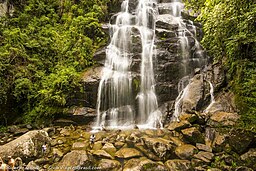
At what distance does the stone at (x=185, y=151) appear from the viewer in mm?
7129

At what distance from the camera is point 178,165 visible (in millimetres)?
6605

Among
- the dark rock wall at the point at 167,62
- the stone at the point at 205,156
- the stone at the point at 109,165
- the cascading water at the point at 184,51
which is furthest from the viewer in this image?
the dark rock wall at the point at 167,62

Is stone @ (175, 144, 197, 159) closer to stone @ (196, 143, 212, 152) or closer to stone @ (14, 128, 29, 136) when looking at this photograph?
stone @ (196, 143, 212, 152)

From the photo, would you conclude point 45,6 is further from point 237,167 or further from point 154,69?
point 237,167

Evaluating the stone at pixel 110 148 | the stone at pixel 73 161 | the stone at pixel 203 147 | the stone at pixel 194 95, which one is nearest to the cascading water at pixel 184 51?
the stone at pixel 194 95

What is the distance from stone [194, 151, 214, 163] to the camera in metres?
6.83

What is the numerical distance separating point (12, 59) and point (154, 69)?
8.31m

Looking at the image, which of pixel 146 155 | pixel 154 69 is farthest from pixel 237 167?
pixel 154 69

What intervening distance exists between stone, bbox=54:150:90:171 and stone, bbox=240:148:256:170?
5.33 meters

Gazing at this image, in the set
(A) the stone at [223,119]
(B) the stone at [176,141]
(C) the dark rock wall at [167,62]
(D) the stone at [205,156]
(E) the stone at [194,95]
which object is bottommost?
(D) the stone at [205,156]

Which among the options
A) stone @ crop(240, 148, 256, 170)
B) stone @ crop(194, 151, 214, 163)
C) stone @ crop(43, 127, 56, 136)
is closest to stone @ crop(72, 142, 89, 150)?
stone @ crop(43, 127, 56, 136)

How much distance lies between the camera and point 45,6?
15633 millimetres

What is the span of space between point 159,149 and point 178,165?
951 millimetres

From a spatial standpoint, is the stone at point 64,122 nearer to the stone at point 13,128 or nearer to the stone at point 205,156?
the stone at point 13,128
